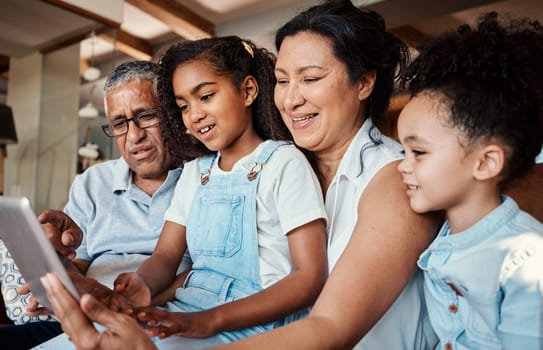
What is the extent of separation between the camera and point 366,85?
1264 millimetres

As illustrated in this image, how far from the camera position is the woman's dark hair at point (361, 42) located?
47.9 inches

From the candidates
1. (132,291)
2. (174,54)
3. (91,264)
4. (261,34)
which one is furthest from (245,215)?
(261,34)

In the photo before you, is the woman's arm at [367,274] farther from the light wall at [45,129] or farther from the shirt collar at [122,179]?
the light wall at [45,129]

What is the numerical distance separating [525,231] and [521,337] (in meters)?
0.19

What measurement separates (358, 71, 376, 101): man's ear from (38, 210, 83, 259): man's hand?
78cm

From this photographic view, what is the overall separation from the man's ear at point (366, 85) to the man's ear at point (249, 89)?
34cm

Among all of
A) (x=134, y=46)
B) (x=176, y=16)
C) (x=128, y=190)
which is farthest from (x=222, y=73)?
(x=134, y=46)

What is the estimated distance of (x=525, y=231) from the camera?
0.94m

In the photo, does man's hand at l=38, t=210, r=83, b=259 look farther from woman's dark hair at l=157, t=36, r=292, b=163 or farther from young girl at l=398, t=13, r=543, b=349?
young girl at l=398, t=13, r=543, b=349

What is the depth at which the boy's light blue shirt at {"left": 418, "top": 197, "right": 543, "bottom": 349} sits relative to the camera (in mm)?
883

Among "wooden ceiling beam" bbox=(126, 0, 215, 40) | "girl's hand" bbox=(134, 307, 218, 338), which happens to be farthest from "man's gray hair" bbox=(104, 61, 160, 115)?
"wooden ceiling beam" bbox=(126, 0, 215, 40)

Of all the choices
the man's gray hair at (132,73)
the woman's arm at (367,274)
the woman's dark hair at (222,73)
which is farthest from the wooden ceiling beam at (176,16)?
the woman's arm at (367,274)

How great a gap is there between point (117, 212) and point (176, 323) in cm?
84

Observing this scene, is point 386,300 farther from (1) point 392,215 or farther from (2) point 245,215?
(2) point 245,215
